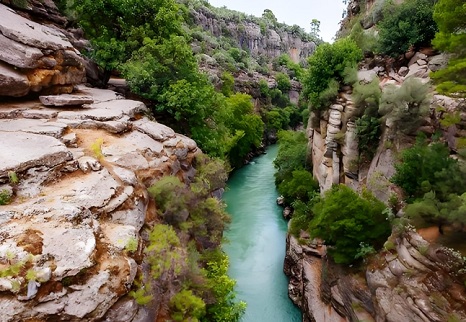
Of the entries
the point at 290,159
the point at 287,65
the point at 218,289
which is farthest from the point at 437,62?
the point at 287,65

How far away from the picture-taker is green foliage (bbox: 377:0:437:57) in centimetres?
1570

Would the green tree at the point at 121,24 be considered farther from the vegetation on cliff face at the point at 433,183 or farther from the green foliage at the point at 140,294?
the vegetation on cliff face at the point at 433,183

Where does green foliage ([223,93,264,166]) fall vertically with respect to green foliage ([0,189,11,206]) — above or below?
below

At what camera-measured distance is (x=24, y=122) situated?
830 centimetres

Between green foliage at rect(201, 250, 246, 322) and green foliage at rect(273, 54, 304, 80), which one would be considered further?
green foliage at rect(273, 54, 304, 80)

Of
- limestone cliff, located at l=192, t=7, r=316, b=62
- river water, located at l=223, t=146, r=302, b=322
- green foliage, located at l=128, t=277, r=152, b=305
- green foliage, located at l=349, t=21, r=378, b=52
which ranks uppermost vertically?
limestone cliff, located at l=192, t=7, r=316, b=62

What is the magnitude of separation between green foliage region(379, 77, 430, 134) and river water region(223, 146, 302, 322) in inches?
392

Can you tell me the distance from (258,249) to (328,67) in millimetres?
12255

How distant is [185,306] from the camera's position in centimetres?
647

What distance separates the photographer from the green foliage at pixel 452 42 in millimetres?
8078

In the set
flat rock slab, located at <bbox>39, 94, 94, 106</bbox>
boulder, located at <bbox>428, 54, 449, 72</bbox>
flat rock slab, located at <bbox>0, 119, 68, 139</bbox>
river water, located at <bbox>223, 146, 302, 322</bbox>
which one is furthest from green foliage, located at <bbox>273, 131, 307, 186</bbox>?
flat rock slab, located at <bbox>0, 119, 68, 139</bbox>

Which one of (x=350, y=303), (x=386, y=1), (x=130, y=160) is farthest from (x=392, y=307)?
(x=386, y=1)

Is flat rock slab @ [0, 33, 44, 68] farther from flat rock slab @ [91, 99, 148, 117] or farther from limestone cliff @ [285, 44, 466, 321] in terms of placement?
limestone cliff @ [285, 44, 466, 321]

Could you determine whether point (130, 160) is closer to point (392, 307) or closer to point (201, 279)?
point (201, 279)
